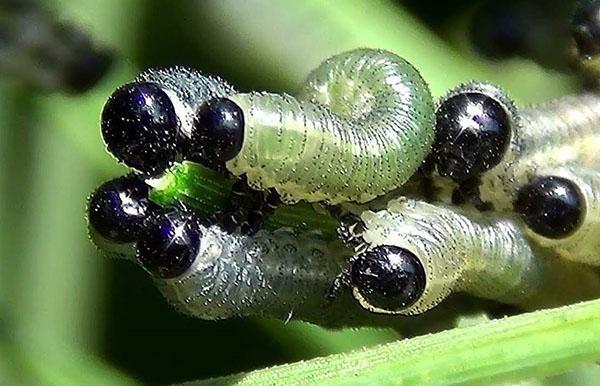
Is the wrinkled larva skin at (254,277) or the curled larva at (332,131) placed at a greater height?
the curled larva at (332,131)

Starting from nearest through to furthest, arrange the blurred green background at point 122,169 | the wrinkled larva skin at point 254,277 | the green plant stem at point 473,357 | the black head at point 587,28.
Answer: the green plant stem at point 473,357 → the wrinkled larva skin at point 254,277 → the black head at point 587,28 → the blurred green background at point 122,169

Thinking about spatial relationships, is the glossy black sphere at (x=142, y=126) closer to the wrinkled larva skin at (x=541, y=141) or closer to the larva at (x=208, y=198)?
the larva at (x=208, y=198)

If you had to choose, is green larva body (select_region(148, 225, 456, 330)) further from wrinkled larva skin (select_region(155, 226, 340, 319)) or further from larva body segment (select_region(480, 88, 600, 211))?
larva body segment (select_region(480, 88, 600, 211))

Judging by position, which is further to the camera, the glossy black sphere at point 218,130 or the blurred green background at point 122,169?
the blurred green background at point 122,169

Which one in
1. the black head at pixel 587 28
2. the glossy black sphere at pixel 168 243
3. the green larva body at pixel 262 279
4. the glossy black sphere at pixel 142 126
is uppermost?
the black head at pixel 587 28

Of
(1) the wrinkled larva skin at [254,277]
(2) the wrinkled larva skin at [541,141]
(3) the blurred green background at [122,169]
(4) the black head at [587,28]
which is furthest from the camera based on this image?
(3) the blurred green background at [122,169]

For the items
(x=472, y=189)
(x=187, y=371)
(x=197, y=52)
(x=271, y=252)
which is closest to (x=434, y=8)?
(x=197, y=52)

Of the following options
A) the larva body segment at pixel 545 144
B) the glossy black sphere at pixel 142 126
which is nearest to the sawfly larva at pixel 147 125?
the glossy black sphere at pixel 142 126
